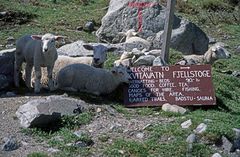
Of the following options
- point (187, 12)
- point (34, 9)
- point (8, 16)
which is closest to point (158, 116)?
point (8, 16)

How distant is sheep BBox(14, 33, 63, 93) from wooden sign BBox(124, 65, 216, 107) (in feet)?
4.90

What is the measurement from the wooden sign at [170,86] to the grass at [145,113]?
22 centimetres

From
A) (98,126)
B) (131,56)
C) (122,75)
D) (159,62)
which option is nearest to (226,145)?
(98,126)

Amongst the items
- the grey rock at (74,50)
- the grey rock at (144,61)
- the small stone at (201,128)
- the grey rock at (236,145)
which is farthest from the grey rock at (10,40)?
the grey rock at (236,145)

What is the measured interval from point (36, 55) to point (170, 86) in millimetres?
2497

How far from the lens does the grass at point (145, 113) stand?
26.7 ft

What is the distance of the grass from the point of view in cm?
815

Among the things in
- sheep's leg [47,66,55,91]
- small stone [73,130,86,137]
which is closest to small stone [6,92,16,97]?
sheep's leg [47,66,55,91]

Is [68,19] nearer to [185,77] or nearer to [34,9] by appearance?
[34,9]

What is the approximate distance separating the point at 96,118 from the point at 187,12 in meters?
15.6

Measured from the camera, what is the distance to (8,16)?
18453mm

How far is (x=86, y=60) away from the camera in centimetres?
1205

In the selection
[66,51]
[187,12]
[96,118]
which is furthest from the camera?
[187,12]

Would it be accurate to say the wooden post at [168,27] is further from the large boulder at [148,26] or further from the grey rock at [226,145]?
the grey rock at [226,145]
